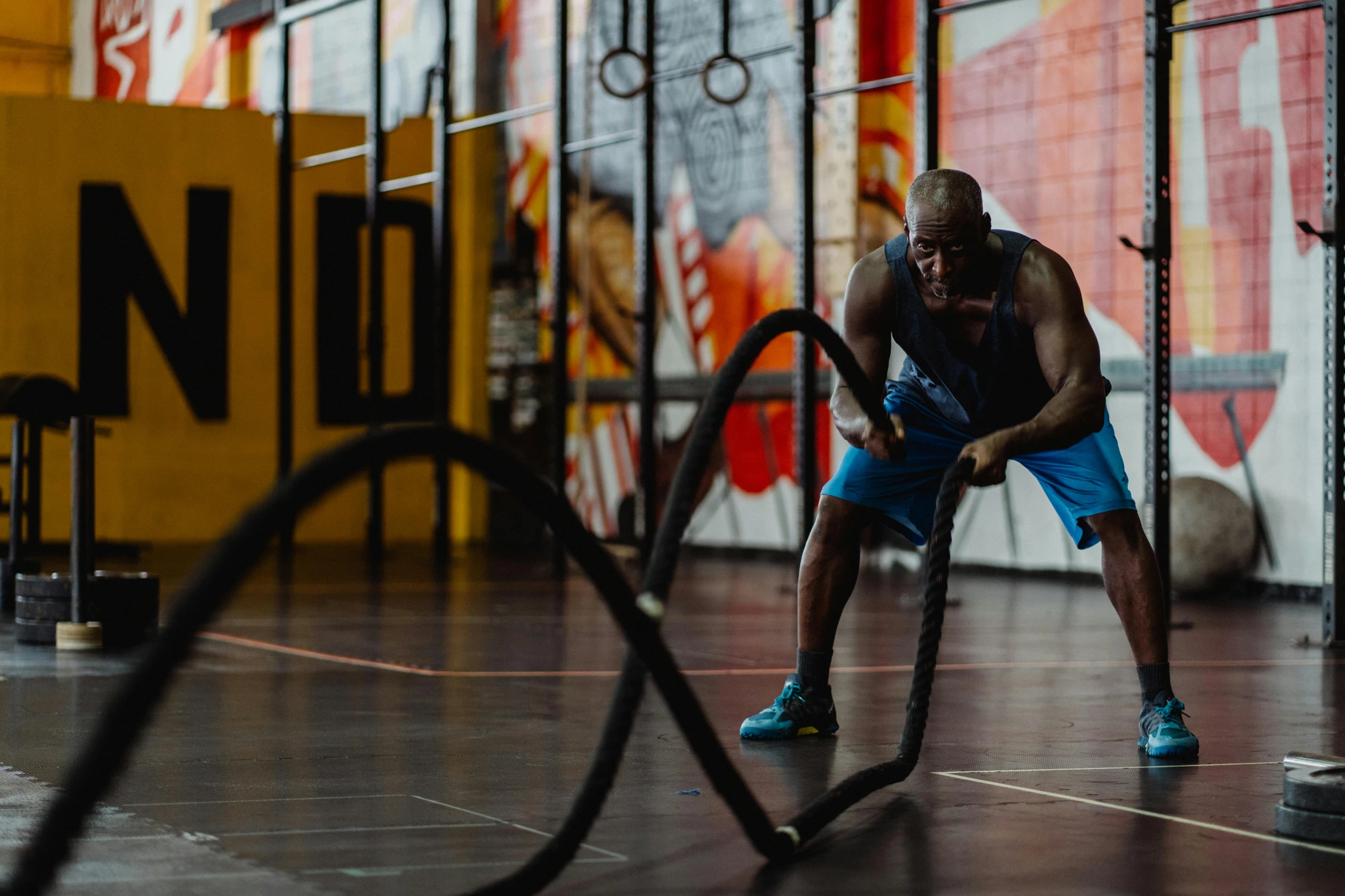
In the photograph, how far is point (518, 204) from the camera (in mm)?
12539

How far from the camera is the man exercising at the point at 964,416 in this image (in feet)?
11.5

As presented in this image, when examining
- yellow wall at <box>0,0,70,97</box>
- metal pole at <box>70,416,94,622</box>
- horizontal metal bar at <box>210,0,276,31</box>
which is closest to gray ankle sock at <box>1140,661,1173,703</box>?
metal pole at <box>70,416,94,622</box>

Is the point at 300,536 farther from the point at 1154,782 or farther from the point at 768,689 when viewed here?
the point at 1154,782

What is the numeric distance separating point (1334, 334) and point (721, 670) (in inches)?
94.1

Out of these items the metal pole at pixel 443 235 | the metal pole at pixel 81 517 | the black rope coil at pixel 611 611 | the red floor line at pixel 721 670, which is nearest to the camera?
the black rope coil at pixel 611 611

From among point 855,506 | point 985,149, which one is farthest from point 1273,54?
point 855,506

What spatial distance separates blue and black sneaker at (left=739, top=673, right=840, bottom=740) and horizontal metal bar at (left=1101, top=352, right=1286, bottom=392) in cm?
446

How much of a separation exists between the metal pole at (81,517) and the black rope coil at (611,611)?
2961 mm

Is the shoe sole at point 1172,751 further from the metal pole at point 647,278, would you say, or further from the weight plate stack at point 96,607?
the metal pole at point 647,278

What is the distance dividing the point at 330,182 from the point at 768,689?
8.07 meters

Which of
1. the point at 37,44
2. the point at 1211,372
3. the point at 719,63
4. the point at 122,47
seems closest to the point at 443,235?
the point at 719,63

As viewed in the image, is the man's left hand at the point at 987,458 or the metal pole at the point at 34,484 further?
the metal pole at the point at 34,484

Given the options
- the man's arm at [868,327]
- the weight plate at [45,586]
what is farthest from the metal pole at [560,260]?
the man's arm at [868,327]

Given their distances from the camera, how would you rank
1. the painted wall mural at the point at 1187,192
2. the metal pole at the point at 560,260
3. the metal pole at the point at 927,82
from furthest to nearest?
the metal pole at the point at 560,260 → the painted wall mural at the point at 1187,192 → the metal pole at the point at 927,82
